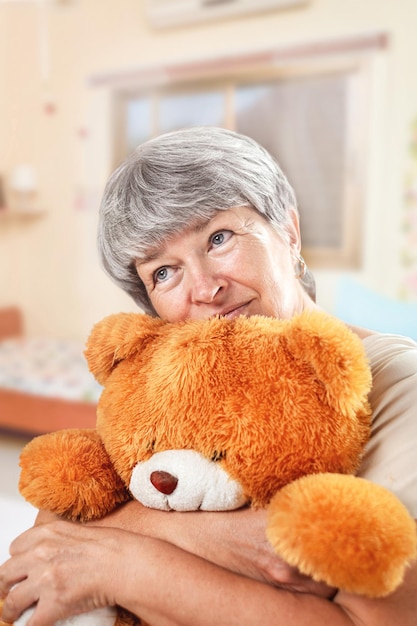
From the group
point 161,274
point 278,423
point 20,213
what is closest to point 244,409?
point 278,423

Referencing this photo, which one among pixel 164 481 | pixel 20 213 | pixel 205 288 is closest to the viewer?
pixel 164 481

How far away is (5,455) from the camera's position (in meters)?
1.49

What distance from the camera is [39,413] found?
2.78 m

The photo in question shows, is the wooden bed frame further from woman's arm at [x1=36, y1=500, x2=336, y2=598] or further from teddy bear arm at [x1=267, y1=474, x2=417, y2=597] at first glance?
teddy bear arm at [x1=267, y1=474, x2=417, y2=597]

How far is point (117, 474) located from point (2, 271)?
9.11ft

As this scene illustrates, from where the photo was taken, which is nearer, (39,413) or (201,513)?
(201,513)

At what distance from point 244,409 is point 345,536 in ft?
0.52

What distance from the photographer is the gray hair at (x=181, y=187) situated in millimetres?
854

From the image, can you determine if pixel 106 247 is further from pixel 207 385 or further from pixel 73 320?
pixel 73 320

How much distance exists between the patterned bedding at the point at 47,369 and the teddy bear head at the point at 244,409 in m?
1.99

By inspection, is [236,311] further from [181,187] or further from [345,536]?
[345,536]

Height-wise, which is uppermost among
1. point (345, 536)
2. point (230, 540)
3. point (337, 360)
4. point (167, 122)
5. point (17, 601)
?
point (167, 122)

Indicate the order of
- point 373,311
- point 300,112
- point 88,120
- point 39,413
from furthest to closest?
point 88,120 → point 300,112 → point 39,413 → point 373,311

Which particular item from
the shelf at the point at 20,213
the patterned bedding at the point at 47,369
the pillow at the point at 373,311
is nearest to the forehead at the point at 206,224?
the pillow at the point at 373,311
